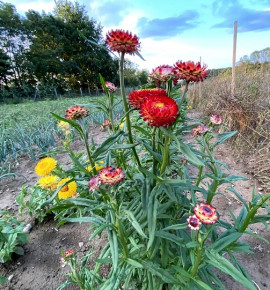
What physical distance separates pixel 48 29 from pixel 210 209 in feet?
89.2

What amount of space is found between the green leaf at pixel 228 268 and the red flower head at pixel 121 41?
89cm

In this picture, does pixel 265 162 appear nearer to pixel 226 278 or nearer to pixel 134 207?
pixel 226 278

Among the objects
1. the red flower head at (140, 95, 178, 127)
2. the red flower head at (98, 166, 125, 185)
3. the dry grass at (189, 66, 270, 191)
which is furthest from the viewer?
the dry grass at (189, 66, 270, 191)

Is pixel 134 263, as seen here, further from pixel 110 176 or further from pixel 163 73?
pixel 163 73

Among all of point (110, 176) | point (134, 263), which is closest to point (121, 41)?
point (110, 176)

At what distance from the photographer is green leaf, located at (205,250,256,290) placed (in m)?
0.72

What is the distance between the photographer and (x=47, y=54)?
2153cm

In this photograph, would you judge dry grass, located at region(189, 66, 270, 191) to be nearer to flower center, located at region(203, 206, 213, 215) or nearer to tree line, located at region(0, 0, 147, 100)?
flower center, located at region(203, 206, 213, 215)

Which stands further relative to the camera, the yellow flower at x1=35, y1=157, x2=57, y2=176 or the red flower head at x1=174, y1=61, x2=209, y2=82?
the yellow flower at x1=35, y1=157, x2=57, y2=176

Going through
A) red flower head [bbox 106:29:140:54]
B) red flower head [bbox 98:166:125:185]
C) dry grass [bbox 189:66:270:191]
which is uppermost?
red flower head [bbox 106:29:140:54]

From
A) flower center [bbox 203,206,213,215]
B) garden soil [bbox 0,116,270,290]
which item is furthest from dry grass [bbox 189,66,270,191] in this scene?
flower center [bbox 203,206,213,215]

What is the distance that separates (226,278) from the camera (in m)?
1.45

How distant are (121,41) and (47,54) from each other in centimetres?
2455

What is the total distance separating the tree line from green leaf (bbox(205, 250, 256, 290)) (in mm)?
19852
